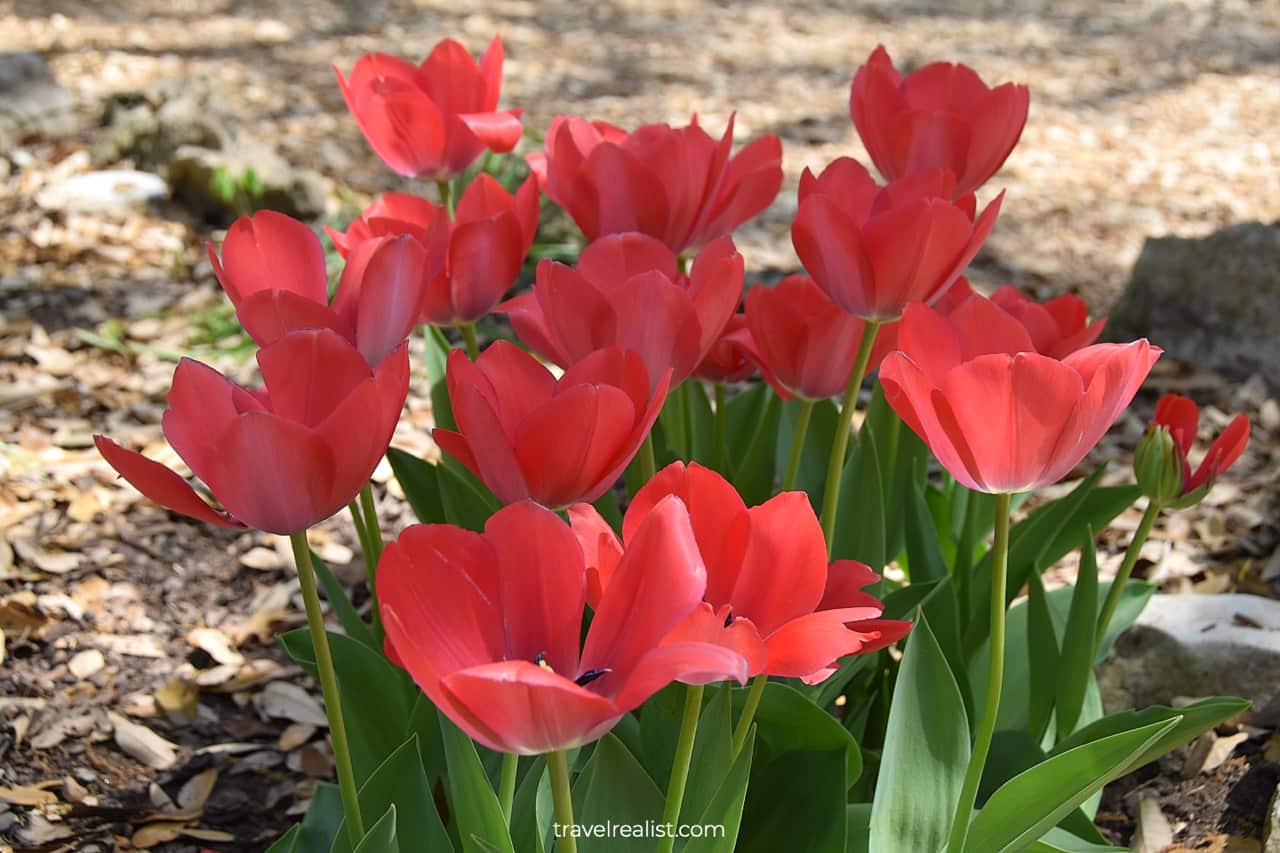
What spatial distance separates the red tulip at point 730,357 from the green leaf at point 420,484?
0.33m

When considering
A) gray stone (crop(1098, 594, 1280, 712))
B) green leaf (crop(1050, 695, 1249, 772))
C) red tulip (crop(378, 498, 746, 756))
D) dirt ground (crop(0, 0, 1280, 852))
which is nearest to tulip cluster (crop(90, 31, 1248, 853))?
red tulip (crop(378, 498, 746, 756))

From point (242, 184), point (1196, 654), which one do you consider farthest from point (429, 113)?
point (242, 184)

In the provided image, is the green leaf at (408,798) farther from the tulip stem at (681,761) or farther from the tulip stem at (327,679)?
the tulip stem at (681,761)

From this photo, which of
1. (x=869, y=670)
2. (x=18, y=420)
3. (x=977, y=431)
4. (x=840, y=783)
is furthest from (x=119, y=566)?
(x=977, y=431)

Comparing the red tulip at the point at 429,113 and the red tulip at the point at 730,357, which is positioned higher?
the red tulip at the point at 429,113

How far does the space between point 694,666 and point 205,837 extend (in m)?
1.20

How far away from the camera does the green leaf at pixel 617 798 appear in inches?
39.7

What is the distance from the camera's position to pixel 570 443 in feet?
2.77

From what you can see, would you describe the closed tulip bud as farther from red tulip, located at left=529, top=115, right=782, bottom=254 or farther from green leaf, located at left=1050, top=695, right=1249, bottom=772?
red tulip, located at left=529, top=115, right=782, bottom=254

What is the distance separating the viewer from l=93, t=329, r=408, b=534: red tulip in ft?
2.57

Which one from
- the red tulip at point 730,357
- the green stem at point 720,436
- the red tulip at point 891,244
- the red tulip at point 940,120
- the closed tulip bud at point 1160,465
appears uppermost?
the red tulip at point 940,120

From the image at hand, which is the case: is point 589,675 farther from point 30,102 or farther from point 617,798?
point 30,102

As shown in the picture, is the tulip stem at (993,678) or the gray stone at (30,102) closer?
the tulip stem at (993,678)

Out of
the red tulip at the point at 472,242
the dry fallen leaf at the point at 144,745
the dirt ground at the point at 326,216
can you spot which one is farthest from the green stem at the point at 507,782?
the dry fallen leaf at the point at 144,745
